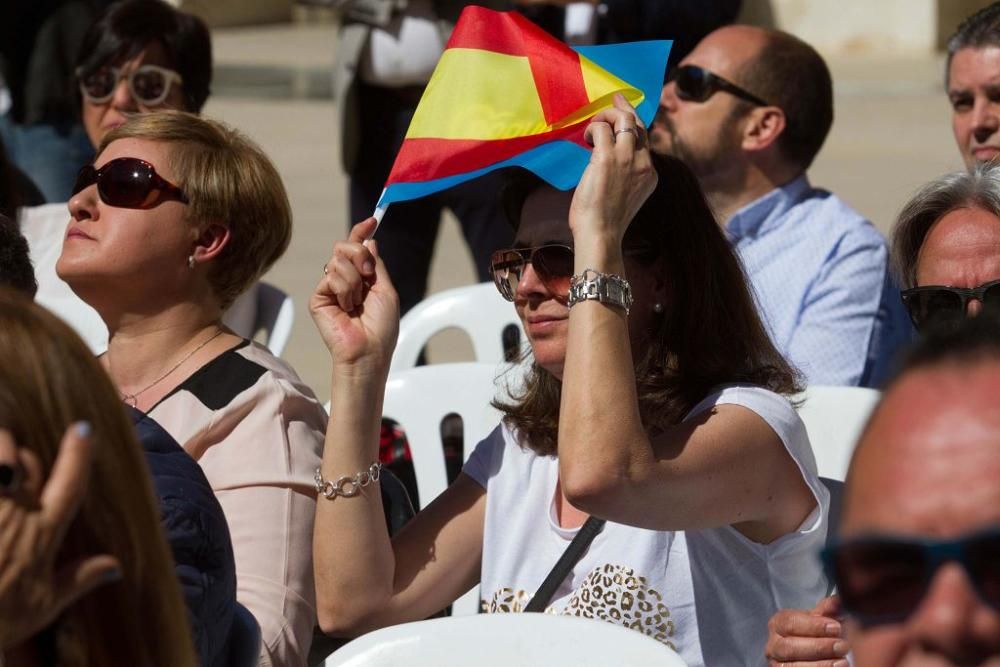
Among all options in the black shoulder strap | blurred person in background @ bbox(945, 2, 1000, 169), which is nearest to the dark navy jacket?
the black shoulder strap

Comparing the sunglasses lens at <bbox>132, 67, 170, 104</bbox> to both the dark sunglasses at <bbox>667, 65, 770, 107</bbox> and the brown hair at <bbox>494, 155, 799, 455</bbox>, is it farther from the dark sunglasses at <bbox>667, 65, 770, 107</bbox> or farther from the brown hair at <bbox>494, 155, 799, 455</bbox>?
the brown hair at <bbox>494, 155, 799, 455</bbox>

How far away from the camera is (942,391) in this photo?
118cm

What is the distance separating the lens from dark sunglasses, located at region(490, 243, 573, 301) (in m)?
2.68

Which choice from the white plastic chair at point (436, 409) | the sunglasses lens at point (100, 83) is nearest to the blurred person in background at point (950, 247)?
the white plastic chair at point (436, 409)

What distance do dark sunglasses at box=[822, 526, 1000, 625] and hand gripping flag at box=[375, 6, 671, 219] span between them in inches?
61.2

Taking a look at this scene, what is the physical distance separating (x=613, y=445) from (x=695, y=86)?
2.34 metres

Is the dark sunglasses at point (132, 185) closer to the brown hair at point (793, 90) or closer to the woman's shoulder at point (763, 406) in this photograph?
the woman's shoulder at point (763, 406)

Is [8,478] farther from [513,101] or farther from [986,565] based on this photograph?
[513,101]

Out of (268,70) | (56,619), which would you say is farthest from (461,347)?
(268,70)

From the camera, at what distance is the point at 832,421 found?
10.1 ft

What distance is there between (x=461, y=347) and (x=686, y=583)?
15.0 feet

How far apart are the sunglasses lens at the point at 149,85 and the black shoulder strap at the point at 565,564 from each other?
2612 millimetres

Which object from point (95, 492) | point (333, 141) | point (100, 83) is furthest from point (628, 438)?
point (333, 141)

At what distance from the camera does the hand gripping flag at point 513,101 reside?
274 centimetres
